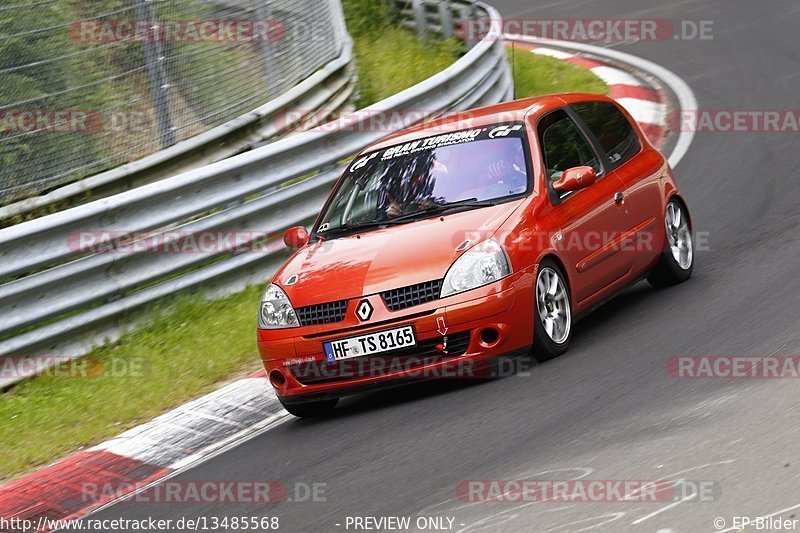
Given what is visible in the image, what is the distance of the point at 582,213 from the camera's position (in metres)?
8.11

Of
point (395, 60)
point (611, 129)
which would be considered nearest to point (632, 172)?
point (611, 129)

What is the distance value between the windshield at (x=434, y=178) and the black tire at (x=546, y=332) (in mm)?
557

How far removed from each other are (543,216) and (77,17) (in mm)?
4283

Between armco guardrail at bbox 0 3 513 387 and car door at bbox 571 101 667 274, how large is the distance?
2.74 m

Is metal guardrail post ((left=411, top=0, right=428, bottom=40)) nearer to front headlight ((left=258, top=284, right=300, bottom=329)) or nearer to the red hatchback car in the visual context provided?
→ the red hatchback car

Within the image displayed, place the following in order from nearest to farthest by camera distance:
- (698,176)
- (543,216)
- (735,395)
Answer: (735,395)
(543,216)
(698,176)

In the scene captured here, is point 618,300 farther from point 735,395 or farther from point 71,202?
point 71,202

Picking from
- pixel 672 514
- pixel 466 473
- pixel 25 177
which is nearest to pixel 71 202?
pixel 25 177

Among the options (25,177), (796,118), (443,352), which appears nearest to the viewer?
(443,352)

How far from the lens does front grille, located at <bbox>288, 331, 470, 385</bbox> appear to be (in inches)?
282

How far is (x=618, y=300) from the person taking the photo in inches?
366

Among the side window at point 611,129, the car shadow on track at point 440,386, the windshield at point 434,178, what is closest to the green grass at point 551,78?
the side window at point 611,129

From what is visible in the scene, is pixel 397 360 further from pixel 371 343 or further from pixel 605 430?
pixel 605 430

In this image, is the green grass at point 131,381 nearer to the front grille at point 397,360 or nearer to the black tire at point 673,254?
the front grille at point 397,360
